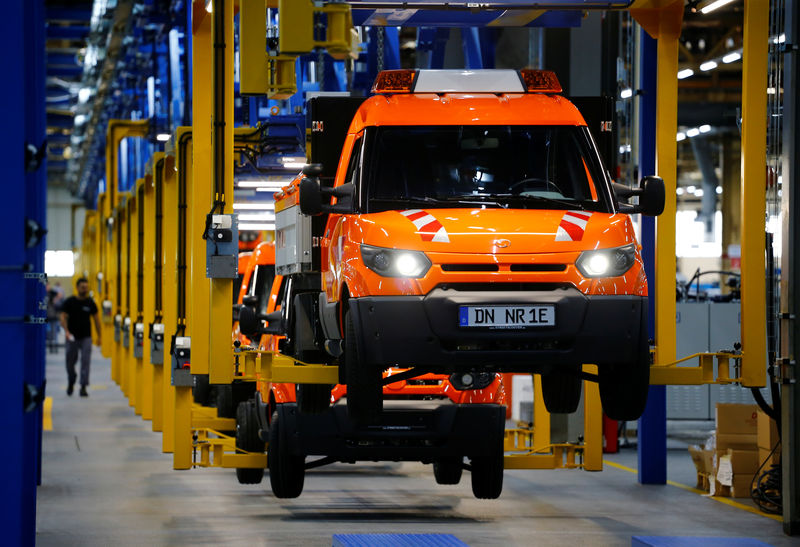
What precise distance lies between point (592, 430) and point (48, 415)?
13.1 m

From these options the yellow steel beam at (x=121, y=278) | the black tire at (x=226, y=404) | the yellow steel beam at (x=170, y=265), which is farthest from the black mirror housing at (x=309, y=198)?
the yellow steel beam at (x=121, y=278)

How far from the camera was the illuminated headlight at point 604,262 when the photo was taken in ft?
25.3

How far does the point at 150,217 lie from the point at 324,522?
26.4ft

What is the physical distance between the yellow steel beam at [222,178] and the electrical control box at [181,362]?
2.20m

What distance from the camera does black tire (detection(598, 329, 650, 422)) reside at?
788 centimetres

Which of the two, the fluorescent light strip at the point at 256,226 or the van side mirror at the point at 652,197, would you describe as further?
the fluorescent light strip at the point at 256,226

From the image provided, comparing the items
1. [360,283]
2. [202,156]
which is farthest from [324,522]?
[360,283]

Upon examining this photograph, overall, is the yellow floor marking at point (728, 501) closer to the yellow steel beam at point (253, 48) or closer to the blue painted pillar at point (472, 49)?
the blue painted pillar at point (472, 49)

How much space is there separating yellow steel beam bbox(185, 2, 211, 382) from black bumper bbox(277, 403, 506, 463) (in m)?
0.97

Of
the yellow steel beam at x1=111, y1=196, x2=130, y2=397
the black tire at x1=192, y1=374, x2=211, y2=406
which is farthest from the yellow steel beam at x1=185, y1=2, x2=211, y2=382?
the yellow steel beam at x1=111, y1=196, x2=130, y2=397

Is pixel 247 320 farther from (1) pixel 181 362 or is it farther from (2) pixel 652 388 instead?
(2) pixel 652 388

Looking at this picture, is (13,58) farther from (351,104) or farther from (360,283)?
(351,104)

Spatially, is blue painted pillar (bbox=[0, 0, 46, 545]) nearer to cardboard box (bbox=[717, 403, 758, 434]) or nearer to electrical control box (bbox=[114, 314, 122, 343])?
cardboard box (bbox=[717, 403, 758, 434])

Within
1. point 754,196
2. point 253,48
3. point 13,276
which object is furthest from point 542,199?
point 13,276
